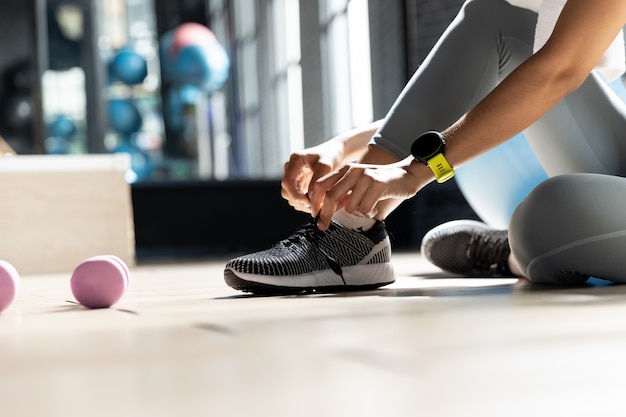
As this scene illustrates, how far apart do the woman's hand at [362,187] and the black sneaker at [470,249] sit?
712mm

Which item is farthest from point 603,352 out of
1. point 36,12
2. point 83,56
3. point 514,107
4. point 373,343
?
point 83,56

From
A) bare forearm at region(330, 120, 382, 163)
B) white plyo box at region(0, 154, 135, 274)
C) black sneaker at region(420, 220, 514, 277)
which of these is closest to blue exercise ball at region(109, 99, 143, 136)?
white plyo box at region(0, 154, 135, 274)

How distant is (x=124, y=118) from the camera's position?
8523 mm

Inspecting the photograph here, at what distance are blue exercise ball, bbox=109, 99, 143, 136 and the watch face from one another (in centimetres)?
748

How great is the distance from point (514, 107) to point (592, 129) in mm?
388

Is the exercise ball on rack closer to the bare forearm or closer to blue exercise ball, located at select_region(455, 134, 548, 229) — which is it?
blue exercise ball, located at select_region(455, 134, 548, 229)

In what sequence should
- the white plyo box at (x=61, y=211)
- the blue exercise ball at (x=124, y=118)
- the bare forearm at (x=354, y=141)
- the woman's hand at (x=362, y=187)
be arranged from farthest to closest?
the blue exercise ball at (x=124, y=118) < the white plyo box at (x=61, y=211) < the bare forearm at (x=354, y=141) < the woman's hand at (x=362, y=187)

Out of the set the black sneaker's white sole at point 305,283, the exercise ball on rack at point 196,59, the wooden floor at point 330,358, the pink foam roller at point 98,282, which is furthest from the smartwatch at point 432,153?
the exercise ball on rack at point 196,59

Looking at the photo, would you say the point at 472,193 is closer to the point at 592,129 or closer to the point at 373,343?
the point at 592,129

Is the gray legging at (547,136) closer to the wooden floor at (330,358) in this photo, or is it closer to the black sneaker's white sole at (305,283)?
the wooden floor at (330,358)

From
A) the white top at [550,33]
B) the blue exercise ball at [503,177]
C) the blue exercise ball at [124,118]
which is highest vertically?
the blue exercise ball at [124,118]

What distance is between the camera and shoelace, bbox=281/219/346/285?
1531mm

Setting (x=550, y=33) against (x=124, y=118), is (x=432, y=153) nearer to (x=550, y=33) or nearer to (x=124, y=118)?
(x=550, y=33)

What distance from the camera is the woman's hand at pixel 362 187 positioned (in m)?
1.26
